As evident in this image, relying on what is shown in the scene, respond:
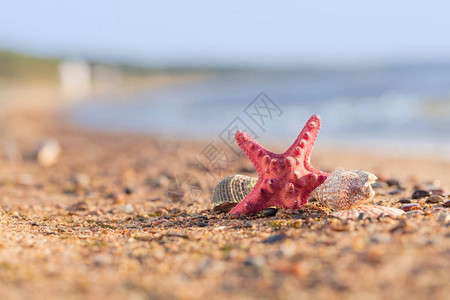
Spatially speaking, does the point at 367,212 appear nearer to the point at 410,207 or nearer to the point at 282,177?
Result: the point at 410,207

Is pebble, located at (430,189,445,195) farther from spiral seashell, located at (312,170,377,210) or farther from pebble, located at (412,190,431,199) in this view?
spiral seashell, located at (312,170,377,210)

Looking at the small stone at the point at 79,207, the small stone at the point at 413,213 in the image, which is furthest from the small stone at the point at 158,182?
the small stone at the point at 413,213

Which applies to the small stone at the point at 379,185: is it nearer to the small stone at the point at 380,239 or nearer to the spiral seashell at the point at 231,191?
the spiral seashell at the point at 231,191

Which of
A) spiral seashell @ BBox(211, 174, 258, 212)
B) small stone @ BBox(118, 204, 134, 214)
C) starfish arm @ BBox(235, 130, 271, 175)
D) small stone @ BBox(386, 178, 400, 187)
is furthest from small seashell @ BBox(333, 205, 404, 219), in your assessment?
small stone @ BBox(118, 204, 134, 214)

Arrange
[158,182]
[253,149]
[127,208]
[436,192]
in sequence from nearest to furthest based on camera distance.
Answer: [253,149]
[436,192]
[127,208]
[158,182]

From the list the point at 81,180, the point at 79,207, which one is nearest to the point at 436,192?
the point at 79,207

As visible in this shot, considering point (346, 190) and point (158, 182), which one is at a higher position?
point (346, 190)
